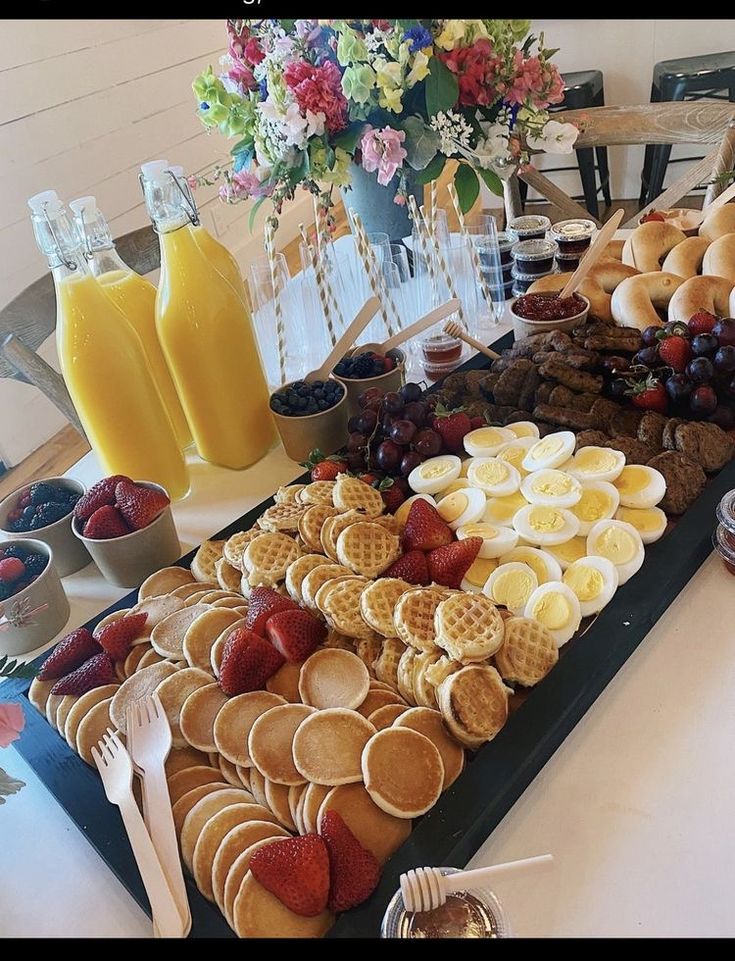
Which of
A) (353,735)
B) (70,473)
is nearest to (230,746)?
(353,735)

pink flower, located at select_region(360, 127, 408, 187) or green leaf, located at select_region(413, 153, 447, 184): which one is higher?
pink flower, located at select_region(360, 127, 408, 187)

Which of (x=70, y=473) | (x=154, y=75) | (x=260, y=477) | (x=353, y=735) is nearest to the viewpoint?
(x=353, y=735)

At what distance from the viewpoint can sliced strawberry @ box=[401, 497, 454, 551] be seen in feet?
3.22

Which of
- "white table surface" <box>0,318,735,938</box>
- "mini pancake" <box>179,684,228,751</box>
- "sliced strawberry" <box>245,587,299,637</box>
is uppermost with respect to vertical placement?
"sliced strawberry" <box>245,587,299,637</box>

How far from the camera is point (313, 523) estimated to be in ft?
3.34

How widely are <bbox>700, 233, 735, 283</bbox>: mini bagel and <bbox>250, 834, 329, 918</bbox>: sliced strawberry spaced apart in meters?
1.30

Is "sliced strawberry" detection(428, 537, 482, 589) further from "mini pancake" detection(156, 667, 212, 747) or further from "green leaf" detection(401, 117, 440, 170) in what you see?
"green leaf" detection(401, 117, 440, 170)

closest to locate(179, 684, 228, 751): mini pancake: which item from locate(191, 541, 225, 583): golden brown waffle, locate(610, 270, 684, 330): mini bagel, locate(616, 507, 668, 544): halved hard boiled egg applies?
locate(191, 541, 225, 583): golden brown waffle

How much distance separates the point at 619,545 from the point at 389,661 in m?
0.35

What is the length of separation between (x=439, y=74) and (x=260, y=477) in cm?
85

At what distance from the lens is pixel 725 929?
64 centimetres

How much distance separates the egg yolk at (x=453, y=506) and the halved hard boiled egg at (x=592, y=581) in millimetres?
171

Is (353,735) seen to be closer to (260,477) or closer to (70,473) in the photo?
(260,477)

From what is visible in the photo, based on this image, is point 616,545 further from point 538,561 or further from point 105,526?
point 105,526
